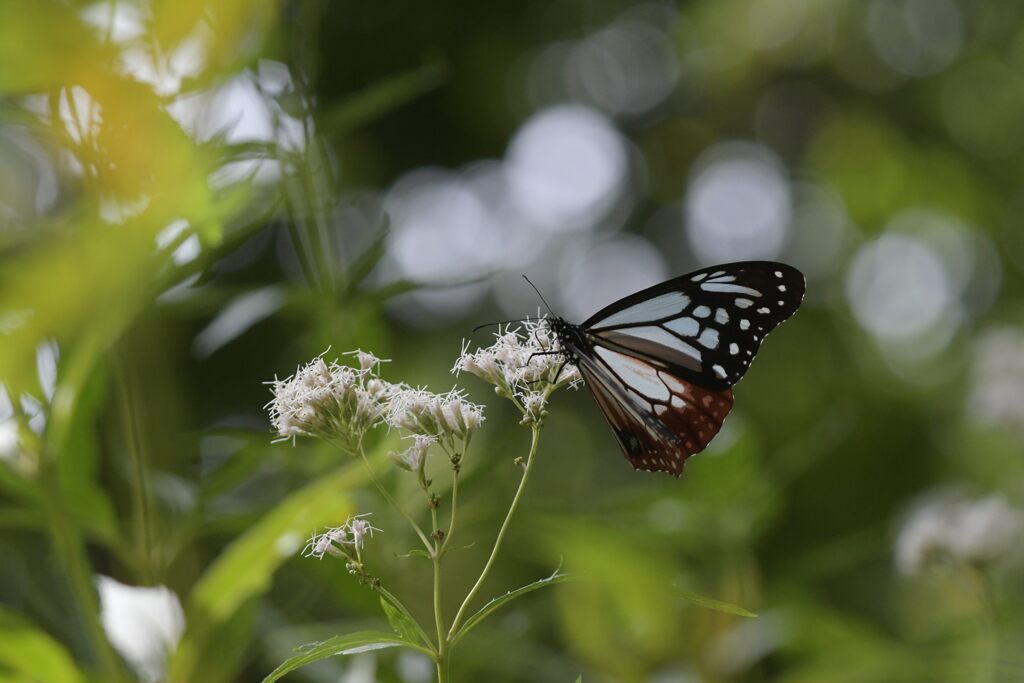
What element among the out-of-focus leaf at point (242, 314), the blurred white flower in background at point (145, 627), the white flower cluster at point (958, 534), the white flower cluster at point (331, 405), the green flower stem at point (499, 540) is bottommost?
the white flower cluster at point (958, 534)

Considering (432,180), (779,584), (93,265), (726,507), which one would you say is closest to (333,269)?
(93,265)

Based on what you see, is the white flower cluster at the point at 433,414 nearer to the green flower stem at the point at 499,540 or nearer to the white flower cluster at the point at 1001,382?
the green flower stem at the point at 499,540

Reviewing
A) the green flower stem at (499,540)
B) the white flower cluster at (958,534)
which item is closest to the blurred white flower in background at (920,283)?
the white flower cluster at (958,534)

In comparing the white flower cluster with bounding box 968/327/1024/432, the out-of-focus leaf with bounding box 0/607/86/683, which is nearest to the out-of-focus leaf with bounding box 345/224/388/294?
the out-of-focus leaf with bounding box 0/607/86/683

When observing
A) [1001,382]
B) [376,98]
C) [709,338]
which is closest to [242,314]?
[376,98]

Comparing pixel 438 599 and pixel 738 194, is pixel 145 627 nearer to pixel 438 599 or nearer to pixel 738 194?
pixel 438 599

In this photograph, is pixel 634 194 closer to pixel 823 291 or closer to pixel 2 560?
pixel 823 291

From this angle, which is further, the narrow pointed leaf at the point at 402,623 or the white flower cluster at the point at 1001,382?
the white flower cluster at the point at 1001,382
